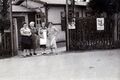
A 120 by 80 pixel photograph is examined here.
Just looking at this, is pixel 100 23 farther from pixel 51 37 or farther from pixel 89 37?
pixel 51 37

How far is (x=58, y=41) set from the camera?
22.8 meters

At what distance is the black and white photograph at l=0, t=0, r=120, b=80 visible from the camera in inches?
377

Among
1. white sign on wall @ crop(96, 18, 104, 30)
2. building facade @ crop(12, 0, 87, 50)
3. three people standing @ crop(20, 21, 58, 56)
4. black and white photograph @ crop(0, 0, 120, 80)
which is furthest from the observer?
building facade @ crop(12, 0, 87, 50)

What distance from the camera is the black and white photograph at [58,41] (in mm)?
9586

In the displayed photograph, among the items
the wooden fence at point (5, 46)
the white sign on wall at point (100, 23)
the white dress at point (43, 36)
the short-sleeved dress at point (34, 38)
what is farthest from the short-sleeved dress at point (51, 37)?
the white sign on wall at point (100, 23)

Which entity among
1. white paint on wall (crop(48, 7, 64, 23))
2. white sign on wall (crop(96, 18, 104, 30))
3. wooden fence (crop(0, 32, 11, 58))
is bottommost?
wooden fence (crop(0, 32, 11, 58))

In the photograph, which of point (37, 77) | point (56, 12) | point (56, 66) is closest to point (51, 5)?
point (56, 12)

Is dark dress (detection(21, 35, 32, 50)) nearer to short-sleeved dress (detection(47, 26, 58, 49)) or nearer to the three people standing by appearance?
the three people standing

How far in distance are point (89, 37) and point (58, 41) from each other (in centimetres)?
781

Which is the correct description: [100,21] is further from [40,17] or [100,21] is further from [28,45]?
[40,17]

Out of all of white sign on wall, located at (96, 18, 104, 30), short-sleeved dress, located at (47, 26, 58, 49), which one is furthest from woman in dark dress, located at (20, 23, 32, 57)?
white sign on wall, located at (96, 18, 104, 30)

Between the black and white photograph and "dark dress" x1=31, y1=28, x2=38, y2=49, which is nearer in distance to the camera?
the black and white photograph

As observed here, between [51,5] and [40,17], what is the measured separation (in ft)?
4.22

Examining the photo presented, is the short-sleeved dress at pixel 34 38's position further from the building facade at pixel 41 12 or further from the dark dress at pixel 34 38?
the building facade at pixel 41 12
